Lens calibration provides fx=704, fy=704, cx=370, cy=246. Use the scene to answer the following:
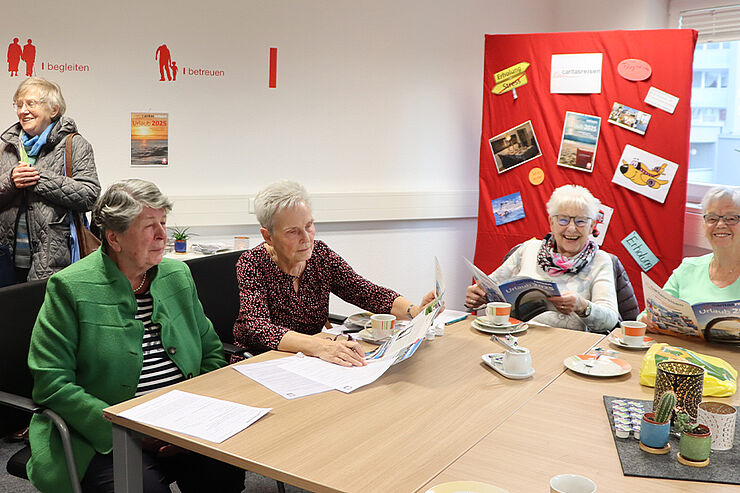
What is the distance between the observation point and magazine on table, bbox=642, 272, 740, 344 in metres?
2.29

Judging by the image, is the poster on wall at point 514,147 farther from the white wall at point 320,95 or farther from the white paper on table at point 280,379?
→ the white paper on table at point 280,379

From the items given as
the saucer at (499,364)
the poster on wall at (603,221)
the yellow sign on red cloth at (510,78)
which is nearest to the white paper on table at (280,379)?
the saucer at (499,364)

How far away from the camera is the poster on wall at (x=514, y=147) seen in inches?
182

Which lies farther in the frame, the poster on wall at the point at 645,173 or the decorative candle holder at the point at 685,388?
the poster on wall at the point at 645,173

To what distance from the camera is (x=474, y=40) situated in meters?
5.14

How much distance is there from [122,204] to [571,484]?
1449 mm

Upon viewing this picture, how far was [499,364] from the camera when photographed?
2.13m

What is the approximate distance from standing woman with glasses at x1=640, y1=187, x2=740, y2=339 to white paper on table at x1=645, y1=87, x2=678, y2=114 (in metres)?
1.55

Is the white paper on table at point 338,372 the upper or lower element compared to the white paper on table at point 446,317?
lower

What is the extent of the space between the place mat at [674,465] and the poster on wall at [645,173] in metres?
2.83

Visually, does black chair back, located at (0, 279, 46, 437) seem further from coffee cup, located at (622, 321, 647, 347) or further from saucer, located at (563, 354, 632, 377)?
coffee cup, located at (622, 321, 647, 347)

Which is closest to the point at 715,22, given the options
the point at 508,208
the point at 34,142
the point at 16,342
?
the point at 508,208

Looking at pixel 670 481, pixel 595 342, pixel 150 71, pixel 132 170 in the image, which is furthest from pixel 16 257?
pixel 670 481

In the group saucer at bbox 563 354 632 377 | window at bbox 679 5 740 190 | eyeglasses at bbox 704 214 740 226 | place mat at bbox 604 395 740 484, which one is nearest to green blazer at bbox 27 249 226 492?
saucer at bbox 563 354 632 377
